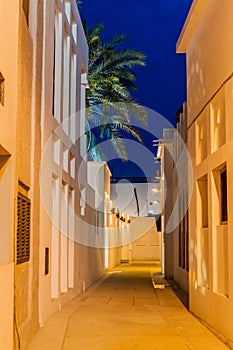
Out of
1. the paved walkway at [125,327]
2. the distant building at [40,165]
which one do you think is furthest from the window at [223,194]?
the distant building at [40,165]

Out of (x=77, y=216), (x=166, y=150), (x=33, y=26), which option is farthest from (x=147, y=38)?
(x=33, y=26)

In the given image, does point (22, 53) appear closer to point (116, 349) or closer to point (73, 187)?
point (116, 349)

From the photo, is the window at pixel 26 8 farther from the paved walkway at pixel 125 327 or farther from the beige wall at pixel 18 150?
the paved walkway at pixel 125 327

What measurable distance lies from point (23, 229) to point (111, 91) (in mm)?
14992

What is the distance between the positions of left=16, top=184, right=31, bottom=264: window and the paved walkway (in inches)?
53.5

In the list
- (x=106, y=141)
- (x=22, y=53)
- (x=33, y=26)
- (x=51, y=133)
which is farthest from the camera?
(x=106, y=141)

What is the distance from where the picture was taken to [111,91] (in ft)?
72.5

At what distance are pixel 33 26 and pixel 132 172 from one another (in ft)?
121

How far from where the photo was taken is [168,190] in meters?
22.7

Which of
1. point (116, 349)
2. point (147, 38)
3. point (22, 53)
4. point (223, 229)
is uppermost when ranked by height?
point (147, 38)

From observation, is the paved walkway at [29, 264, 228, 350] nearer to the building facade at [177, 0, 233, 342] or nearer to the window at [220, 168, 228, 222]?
the building facade at [177, 0, 233, 342]

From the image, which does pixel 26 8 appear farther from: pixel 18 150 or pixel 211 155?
pixel 211 155

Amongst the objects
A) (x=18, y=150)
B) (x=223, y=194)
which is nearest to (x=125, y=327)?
(x=223, y=194)

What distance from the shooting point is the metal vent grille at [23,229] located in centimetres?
731
